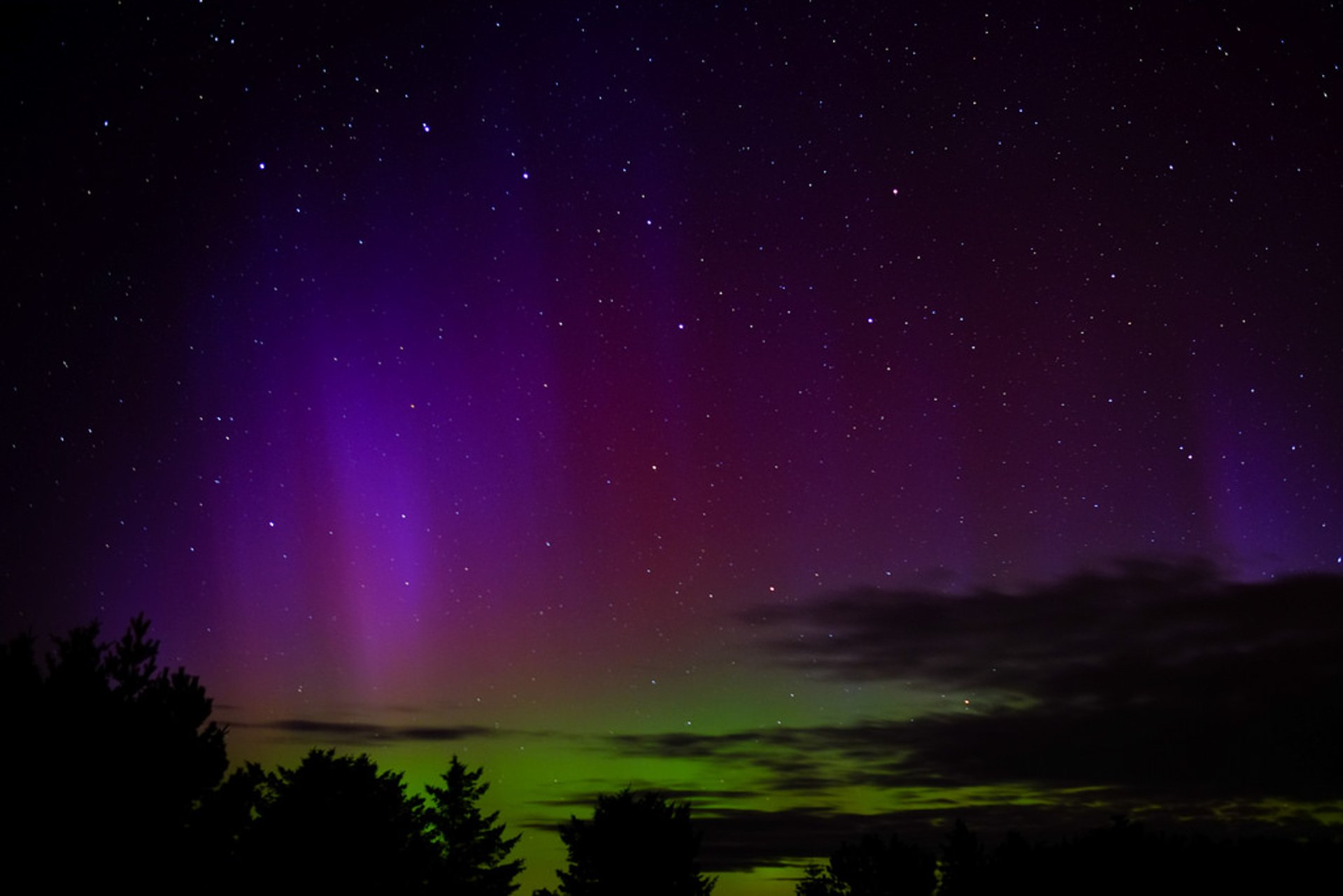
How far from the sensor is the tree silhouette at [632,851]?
3325 cm

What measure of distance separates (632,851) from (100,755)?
2141 cm

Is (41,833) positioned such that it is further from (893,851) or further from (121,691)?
(893,851)

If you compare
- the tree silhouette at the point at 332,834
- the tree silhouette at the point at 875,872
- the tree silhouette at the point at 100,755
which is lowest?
the tree silhouette at the point at 875,872

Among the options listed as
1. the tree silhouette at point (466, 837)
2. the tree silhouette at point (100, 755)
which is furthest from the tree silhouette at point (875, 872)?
the tree silhouette at point (100, 755)

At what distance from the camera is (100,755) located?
15.8 m

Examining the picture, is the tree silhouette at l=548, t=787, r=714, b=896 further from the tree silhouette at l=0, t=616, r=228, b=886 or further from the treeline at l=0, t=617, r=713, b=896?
the tree silhouette at l=0, t=616, r=228, b=886

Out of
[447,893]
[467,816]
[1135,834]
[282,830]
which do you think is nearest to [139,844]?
[282,830]

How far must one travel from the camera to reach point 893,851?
2093 inches

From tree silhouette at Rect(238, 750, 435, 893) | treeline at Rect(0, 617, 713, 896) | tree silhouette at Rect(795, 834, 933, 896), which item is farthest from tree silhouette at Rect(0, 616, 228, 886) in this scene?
tree silhouette at Rect(795, 834, 933, 896)

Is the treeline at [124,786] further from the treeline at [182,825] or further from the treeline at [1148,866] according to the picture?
the treeline at [1148,866]

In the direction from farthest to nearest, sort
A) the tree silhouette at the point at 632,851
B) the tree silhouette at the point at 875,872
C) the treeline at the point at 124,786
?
the tree silhouette at the point at 875,872 < the tree silhouette at the point at 632,851 < the treeline at the point at 124,786

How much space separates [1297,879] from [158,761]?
62.9ft

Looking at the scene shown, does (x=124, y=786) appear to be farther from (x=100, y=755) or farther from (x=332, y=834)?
(x=332, y=834)

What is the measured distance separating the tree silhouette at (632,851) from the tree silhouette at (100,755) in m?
18.9
